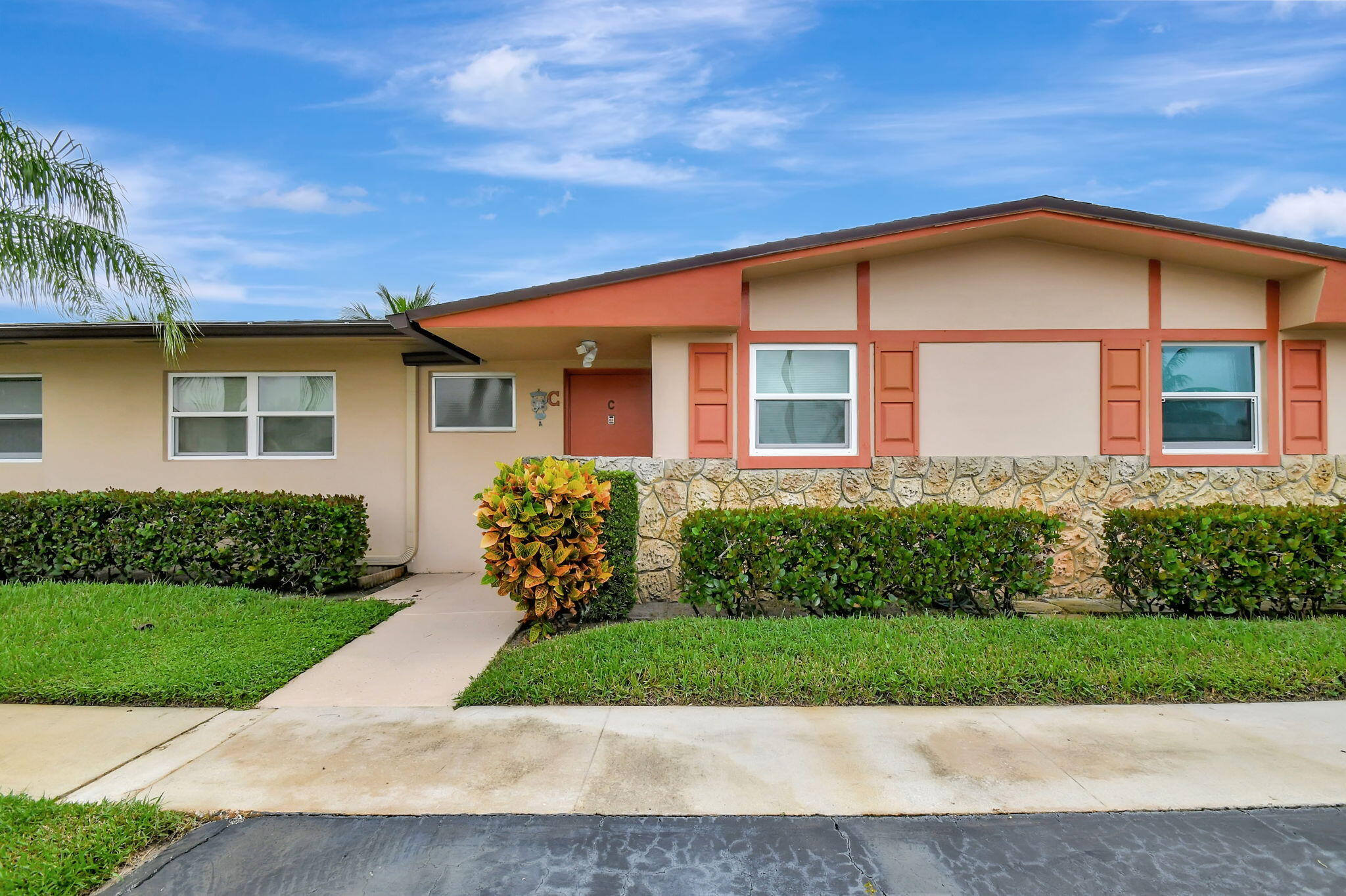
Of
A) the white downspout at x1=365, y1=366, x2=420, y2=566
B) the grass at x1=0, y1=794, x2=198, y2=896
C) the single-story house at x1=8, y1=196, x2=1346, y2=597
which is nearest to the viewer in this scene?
the grass at x1=0, y1=794, x2=198, y2=896

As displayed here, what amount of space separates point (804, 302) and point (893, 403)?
1441 millimetres

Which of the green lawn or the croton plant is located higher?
the croton plant

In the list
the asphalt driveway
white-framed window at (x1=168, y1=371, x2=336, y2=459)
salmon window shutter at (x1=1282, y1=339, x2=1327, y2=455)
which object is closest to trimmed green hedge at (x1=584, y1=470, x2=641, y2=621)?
the asphalt driveway

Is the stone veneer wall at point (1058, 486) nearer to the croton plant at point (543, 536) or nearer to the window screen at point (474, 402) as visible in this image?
the croton plant at point (543, 536)

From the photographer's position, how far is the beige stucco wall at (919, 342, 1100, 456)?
7.37 metres

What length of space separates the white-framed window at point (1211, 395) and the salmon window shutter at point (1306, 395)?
28cm

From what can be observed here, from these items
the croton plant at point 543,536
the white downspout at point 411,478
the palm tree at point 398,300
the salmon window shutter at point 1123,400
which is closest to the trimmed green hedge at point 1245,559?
the salmon window shutter at point 1123,400

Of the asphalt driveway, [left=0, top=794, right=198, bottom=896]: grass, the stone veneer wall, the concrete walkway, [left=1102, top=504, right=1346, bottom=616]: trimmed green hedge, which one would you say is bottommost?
the concrete walkway

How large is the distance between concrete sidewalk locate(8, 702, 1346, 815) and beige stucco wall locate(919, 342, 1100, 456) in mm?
3439

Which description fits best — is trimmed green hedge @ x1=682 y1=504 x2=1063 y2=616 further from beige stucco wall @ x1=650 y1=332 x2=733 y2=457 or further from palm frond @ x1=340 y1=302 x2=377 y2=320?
palm frond @ x1=340 y1=302 x2=377 y2=320

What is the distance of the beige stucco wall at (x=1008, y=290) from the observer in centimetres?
739

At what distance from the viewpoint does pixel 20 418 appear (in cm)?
927

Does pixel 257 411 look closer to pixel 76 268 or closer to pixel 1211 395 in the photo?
pixel 76 268

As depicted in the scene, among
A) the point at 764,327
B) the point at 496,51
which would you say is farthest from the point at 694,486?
the point at 496,51
